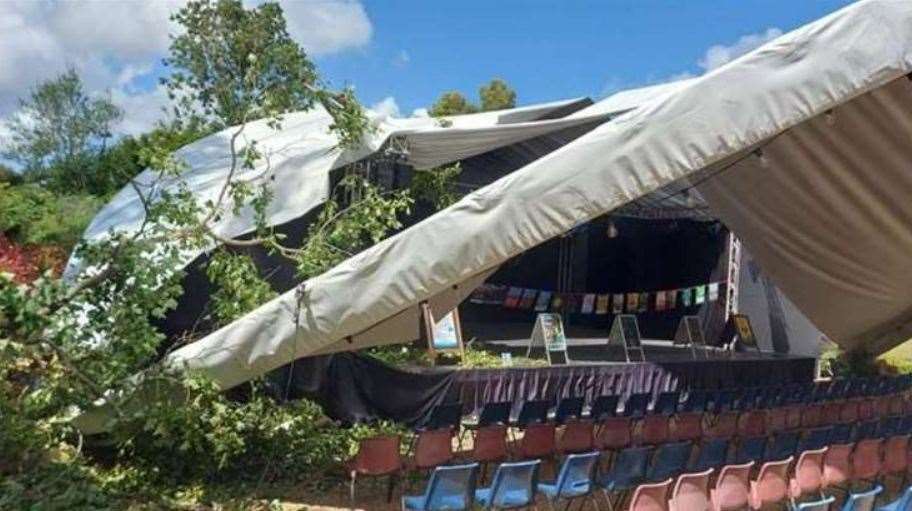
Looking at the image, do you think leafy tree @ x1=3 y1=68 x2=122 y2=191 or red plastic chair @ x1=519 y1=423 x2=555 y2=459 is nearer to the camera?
red plastic chair @ x1=519 y1=423 x2=555 y2=459

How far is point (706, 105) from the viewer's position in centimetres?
521

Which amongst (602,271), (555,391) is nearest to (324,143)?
(555,391)

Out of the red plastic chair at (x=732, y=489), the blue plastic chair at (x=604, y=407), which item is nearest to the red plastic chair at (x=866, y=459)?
the red plastic chair at (x=732, y=489)

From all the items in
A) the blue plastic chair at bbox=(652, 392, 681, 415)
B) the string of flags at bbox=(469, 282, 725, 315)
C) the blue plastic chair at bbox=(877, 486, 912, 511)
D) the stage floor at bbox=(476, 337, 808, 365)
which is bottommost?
the blue plastic chair at bbox=(877, 486, 912, 511)

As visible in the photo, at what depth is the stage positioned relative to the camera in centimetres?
852

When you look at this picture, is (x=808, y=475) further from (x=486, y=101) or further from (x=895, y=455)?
(x=486, y=101)

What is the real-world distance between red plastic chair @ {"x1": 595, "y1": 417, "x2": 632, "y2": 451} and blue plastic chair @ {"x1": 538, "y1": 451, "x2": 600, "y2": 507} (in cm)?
132

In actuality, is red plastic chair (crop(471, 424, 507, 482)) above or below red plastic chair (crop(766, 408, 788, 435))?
below

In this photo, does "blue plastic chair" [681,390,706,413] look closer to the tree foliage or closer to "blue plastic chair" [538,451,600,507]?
"blue plastic chair" [538,451,600,507]

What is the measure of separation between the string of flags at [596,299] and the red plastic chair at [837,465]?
1101cm

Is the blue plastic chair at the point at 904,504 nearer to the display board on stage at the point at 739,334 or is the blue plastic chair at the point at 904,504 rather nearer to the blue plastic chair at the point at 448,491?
the blue plastic chair at the point at 448,491

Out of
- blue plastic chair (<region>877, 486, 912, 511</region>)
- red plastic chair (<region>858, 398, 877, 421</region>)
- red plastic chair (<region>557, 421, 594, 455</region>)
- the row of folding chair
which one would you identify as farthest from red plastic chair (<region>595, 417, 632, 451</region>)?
red plastic chair (<region>858, 398, 877, 421</region>)

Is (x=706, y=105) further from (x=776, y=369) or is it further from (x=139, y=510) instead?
(x=776, y=369)

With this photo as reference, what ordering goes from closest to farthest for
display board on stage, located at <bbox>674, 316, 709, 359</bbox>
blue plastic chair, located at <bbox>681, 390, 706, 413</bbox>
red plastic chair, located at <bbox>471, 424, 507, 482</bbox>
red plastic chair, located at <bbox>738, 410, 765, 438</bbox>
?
1. red plastic chair, located at <bbox>471, 424, 507, 482</bbox>
2. red plastic chair, located at <bbox>738, 410, 765, 438</bbox>
3. blue plastic chair, located at <bbox>681, 390, 706, 413</bbox>
4. display board on stage, located at <bbox>674, 316, 709, 359</bbox>
